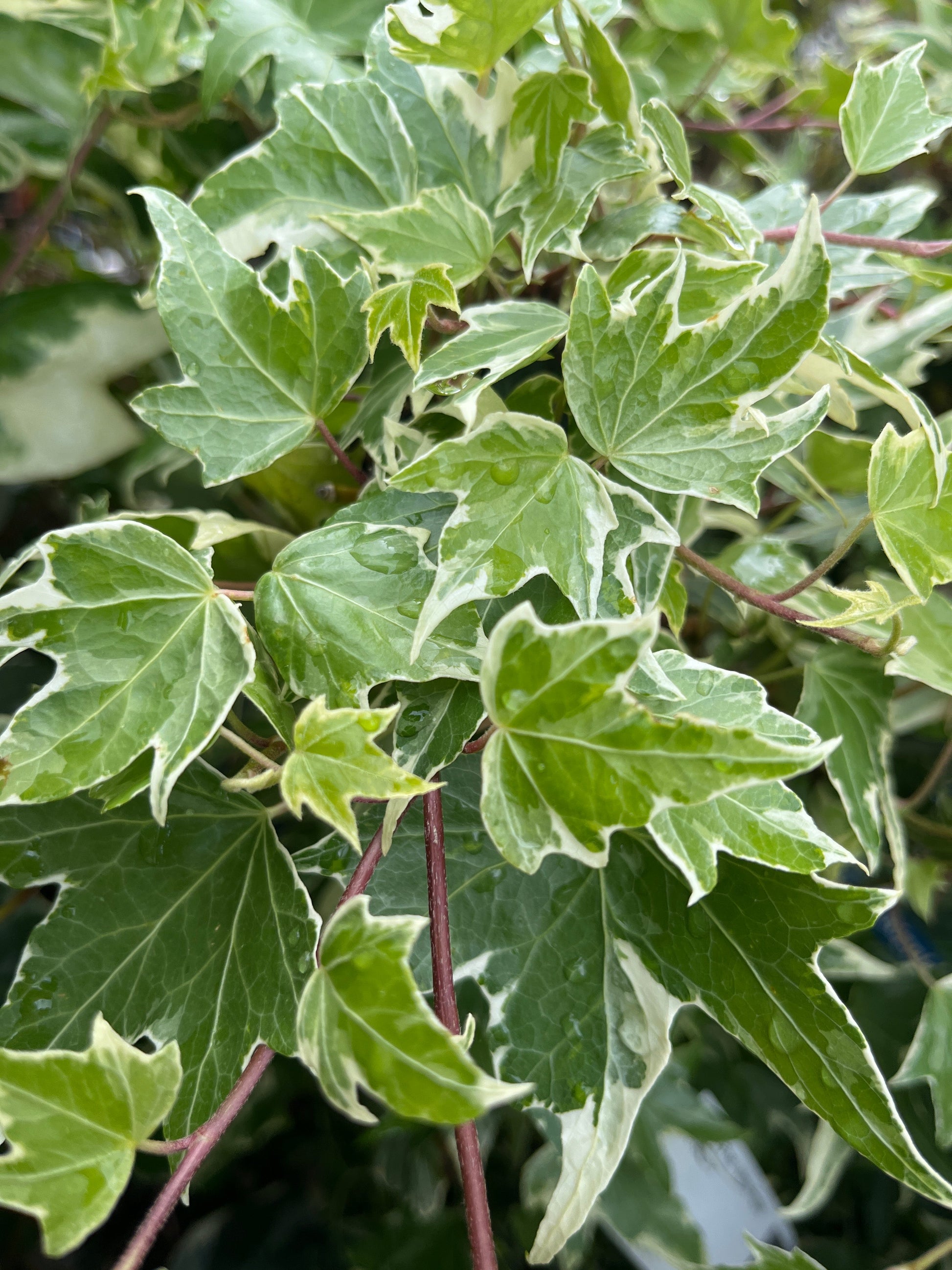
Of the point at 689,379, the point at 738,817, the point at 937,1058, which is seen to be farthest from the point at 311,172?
the point at 937,1058

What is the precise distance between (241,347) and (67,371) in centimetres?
26

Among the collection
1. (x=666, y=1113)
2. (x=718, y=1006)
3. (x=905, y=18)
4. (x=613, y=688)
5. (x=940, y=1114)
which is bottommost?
(x=666, y=1113)

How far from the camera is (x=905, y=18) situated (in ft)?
2.72

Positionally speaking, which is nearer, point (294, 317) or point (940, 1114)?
point (294, 317)

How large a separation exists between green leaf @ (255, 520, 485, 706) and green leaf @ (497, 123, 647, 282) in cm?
12

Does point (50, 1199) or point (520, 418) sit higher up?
point (520, 418)

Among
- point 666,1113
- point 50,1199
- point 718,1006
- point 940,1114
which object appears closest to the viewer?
point 50,1199

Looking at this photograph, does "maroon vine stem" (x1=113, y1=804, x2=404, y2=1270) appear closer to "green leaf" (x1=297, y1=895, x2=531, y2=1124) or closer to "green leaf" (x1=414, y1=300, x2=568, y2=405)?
"green leaf" (x1=297, y1=895, x2=531, y2=1124)

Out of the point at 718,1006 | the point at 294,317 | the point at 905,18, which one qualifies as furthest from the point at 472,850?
the point at 905,18

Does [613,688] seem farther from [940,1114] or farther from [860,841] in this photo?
[940,1114]

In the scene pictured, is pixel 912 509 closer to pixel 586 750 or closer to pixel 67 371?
pixel 586 750

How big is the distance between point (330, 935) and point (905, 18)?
1.03 metres

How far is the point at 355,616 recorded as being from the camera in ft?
0.93

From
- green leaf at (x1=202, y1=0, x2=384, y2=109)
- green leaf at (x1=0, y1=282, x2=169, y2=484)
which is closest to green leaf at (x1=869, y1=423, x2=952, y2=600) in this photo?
green leaf at (x1=202, y1=0, x2=384, y2=109)
